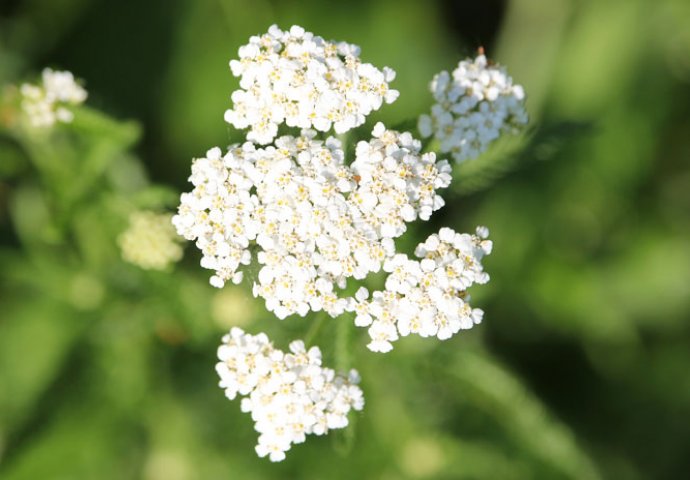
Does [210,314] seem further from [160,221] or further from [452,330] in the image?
[452,330]

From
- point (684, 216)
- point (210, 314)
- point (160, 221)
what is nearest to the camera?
point (160, 221)

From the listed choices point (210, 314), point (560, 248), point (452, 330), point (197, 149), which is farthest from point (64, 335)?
point (560, 248)

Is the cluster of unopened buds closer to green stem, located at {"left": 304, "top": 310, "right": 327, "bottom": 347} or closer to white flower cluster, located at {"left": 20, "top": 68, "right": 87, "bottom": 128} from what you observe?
green stem, located at {"left": 304, "top": 310, "right": 327, "bottom": 347}

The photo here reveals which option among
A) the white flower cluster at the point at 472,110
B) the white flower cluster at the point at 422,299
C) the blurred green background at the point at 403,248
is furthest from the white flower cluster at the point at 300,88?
the blurred green background at the point at 403,248

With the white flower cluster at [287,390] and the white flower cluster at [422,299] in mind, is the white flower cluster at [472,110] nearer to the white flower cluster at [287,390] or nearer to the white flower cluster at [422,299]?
the white flower cluster at [422,299]

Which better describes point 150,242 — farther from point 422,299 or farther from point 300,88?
point 422,299

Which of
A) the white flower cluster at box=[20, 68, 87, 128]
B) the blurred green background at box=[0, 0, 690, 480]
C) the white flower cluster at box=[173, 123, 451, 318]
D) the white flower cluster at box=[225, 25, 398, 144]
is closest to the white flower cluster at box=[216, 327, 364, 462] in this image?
the white flower cluster at box=[173, 123, 451, 318]

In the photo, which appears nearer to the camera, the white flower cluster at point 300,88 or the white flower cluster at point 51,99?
the white flower cluster at point 300,88
